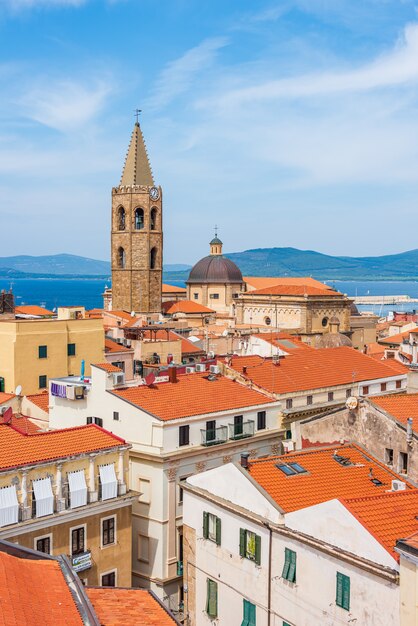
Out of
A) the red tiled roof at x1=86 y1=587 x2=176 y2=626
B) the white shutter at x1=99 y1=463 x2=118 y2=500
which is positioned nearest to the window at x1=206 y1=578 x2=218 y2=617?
the white shutter at x1=99 y1=463 x2=118 y2=500

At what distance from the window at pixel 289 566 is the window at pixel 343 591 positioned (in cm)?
163

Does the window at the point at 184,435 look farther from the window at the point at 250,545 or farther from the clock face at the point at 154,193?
the clock face at the point at 154,193

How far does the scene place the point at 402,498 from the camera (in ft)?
66.3

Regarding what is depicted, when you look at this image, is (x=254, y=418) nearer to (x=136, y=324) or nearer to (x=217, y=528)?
(x=217, y=528)

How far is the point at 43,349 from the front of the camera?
4547cm

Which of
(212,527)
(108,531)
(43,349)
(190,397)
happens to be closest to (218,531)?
(212,527)

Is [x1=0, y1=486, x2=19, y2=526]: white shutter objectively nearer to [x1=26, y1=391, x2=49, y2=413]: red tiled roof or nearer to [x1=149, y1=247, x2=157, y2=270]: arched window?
[x1=26, y1=391, x2=49, y2=413]: red tiled roof

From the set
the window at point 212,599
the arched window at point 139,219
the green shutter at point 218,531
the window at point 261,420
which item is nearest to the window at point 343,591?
the green shutter at point 218,531

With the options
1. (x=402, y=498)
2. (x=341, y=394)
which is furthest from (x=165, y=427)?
(x=341, y=394)

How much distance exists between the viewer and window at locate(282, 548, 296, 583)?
66.9 feet

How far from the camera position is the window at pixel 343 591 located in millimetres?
18766

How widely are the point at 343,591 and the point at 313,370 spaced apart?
2183 centimetres

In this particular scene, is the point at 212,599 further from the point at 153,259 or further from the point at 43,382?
the point at 153,259

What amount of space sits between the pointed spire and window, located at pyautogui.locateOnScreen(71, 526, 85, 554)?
2816 inches
